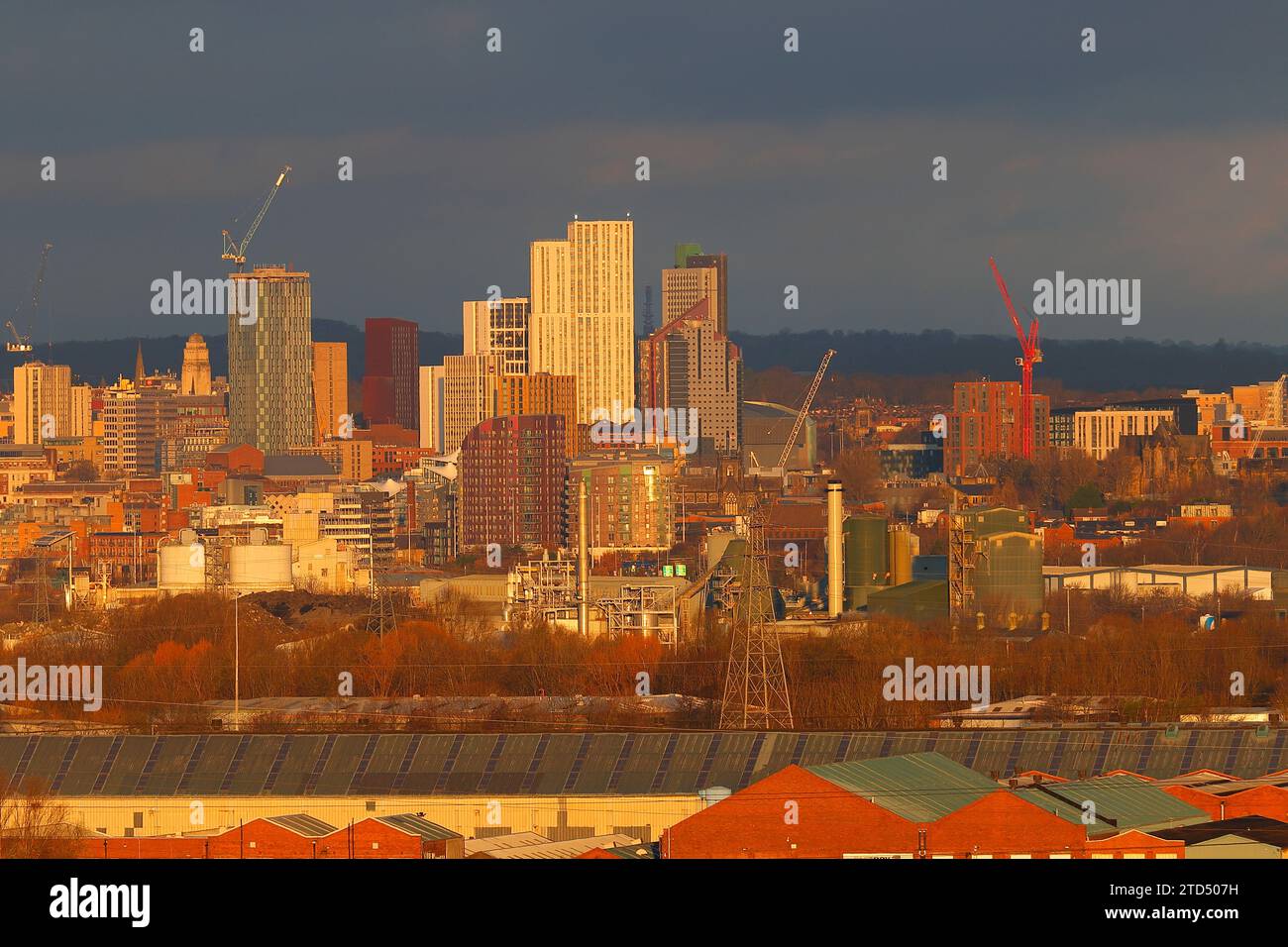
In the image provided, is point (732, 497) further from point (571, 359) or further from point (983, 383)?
point (571, 359)

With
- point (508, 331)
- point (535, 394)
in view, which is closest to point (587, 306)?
point (508, 331)

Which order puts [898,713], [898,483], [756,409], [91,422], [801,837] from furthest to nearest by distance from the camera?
[91,422], [756,409], [898,483], [898,713], [801,837]

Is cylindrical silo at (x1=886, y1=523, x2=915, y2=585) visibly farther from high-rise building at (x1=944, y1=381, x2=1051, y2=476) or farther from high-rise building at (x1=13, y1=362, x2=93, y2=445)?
high-rise building at (x1=13, y1=362, x2=93, y2=445)

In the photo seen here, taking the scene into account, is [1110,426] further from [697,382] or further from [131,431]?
[131,431]

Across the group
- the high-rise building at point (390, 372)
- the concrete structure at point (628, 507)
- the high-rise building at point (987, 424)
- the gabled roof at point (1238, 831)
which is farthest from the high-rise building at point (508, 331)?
the gabled roof at point (1238, 831)

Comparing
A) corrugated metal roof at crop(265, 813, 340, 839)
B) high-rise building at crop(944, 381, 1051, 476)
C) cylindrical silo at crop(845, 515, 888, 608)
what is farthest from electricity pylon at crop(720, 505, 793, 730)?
high-rise building at crop(944, 381, 1051, 476)
